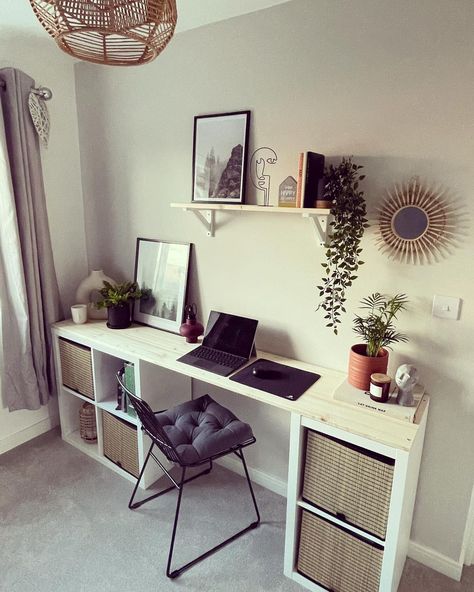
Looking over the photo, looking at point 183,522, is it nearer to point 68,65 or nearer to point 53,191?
point 53,191

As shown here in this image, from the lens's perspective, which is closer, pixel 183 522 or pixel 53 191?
pixel 183 522

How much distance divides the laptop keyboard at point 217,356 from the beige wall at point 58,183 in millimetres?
1156

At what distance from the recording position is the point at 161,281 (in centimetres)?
245

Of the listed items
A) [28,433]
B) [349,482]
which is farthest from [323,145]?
[28,433]

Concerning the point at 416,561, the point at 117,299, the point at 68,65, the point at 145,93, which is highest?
the point at 68,65

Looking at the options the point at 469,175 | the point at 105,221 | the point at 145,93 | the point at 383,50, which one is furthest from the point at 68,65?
the point at 469,175

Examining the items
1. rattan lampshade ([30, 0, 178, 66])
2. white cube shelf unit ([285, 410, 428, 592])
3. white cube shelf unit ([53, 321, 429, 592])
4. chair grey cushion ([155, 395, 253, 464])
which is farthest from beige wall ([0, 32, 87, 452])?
white cube shelf unit ([285, 410, 428, 592])

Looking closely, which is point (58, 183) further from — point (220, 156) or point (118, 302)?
point (220, 156)

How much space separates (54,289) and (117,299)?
17.0 inches

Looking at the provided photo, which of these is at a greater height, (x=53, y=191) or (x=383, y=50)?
(x=383, y=50)

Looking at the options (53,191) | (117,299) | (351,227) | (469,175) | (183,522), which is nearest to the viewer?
(469,175)

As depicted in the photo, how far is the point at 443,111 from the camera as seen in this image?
1520mm

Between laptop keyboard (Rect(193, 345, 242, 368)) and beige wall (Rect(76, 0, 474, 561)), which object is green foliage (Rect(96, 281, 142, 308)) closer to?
beige wall (Rect(76, 0, 474, 561))

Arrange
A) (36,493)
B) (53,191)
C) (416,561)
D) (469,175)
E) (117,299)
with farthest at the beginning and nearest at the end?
(53,191) → (117,299) → (36,493) → (416,561) → (469,175)
